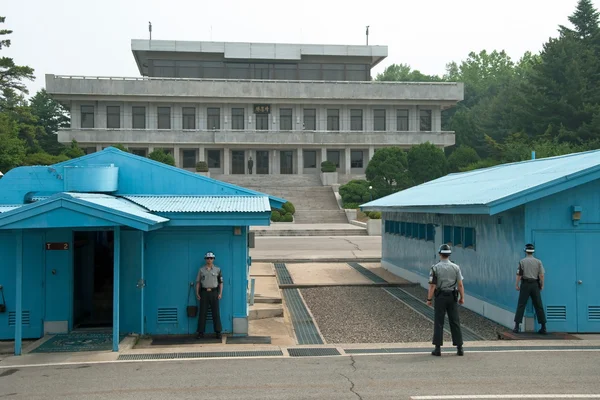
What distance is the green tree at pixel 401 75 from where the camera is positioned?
108500 mm

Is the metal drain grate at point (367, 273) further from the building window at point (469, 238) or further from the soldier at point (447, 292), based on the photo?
the soldier at point (447, 292)

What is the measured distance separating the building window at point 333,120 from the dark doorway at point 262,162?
720 centimetres

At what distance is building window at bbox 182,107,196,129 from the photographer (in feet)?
218

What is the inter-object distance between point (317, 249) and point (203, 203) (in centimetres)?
1954

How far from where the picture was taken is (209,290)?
1253 cm

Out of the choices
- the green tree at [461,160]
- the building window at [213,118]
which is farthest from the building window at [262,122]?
the green tree at [461,160]

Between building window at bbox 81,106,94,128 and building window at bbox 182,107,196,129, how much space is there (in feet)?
29.8

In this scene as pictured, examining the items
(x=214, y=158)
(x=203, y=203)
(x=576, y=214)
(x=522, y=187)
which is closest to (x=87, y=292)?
(x=203, y=203)

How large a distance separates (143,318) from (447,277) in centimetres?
597

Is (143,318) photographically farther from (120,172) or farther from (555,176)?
(555,176)

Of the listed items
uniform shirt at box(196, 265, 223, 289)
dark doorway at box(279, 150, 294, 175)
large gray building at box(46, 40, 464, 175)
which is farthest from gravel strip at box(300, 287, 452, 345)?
dark doorway at box(279, 150, 294, 175)

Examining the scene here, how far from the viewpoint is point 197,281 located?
1262 cm

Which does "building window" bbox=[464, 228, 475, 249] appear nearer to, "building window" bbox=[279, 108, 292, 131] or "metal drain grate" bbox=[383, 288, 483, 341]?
"metal drain grate" bbox=[383, 288, 483, 341]

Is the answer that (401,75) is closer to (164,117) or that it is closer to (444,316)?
(164,117)
